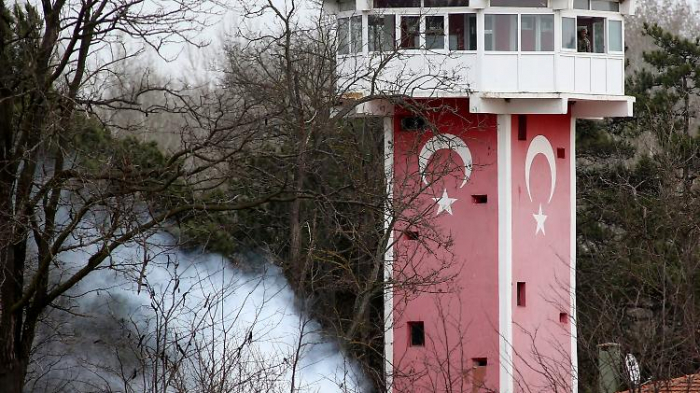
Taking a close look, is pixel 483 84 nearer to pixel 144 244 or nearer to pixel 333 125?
pixel 333 125

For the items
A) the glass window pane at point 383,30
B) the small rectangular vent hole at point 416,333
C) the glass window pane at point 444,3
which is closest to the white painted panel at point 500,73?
the glass window pane at point 444,3

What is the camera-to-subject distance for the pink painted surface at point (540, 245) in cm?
2336

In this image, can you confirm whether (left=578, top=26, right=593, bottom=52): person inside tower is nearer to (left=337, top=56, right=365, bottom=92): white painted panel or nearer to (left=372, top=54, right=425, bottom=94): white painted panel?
(left=372, top=54, right=425, bottom=94): white painted panel

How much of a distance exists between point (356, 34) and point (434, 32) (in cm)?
147

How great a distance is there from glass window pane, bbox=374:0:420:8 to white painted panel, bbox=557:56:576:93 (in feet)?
8.52

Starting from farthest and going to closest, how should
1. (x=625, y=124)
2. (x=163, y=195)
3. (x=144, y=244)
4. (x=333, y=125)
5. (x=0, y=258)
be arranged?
(x=625, y=124), (x=333, y=125), (x=163, y=195), (x=0, y=258), (x=144, y=244)

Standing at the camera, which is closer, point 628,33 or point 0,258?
point 0,258

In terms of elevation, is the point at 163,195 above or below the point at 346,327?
above

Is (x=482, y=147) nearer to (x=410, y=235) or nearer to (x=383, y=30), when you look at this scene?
(x=410, y=235)

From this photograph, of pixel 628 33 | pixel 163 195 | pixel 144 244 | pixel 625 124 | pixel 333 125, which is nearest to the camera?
pixel 144 244

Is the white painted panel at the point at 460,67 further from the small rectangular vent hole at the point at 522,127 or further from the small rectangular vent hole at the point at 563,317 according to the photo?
the small rectangular vent hole at the point at 563,317

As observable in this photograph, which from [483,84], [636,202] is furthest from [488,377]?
[636,202]

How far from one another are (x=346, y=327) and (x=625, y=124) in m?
8.43

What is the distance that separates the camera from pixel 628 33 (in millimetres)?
51719
